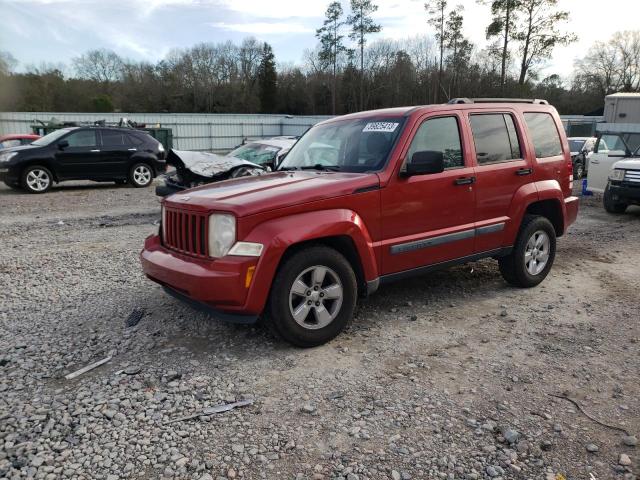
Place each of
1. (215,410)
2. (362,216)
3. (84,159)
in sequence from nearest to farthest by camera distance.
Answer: (215,410)
(362,216)
(84,159)

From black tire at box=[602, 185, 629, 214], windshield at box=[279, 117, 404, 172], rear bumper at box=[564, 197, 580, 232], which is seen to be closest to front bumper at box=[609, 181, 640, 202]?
black tire at box=[602, 185, 629, 214]

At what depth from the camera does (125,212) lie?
434 inches

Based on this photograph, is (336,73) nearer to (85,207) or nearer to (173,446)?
(85,207)

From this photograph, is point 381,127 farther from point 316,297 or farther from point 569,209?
point 569,209

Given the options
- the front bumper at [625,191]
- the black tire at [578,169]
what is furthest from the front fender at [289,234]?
the black tire at [578,169]

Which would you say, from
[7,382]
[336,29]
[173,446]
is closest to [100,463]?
[173,446]

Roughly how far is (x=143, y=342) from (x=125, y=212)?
7.50 meters

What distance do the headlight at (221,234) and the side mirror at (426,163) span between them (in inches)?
64.1

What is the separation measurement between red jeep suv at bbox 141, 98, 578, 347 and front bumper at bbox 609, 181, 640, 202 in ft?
18.9

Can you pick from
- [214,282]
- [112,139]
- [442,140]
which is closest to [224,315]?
[214,282]

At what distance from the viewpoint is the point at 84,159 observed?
45.6 ft

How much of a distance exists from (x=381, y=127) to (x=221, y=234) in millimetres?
1895

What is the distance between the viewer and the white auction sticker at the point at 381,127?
4605 millimetres

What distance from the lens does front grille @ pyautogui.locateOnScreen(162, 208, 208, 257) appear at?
3.89 m
